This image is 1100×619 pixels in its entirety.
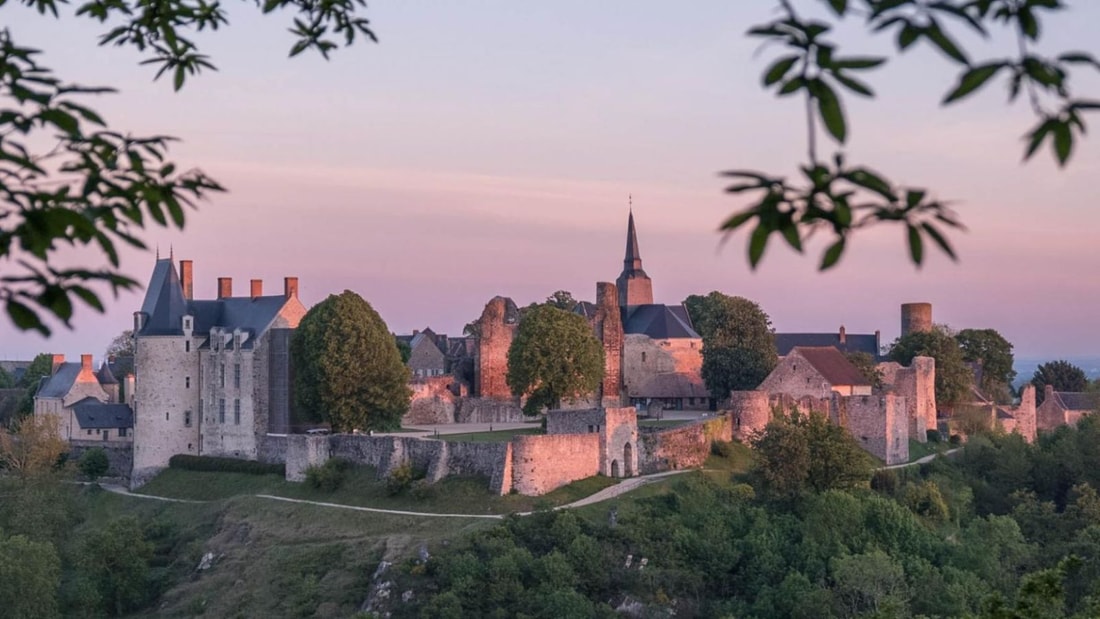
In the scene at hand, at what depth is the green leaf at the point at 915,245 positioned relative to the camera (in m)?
4.21

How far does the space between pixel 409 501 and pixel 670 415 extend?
55.0ft

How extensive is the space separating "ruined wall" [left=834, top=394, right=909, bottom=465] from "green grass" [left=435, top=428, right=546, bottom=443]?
390 inches

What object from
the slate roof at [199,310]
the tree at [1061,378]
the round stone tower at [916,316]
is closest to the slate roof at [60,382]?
the slate roof at [199,310]

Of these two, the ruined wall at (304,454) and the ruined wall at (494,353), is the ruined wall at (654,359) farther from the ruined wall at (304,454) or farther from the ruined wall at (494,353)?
the ruined wall at (304,454)

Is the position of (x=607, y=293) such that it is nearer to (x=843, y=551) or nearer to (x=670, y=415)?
→ (x=670, y=415)

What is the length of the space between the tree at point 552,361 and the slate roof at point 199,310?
8.50 meters

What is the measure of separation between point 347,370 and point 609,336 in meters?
13.7

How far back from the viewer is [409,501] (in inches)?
1497

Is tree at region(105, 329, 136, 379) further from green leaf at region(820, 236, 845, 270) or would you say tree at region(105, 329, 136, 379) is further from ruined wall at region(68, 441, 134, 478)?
green leaf at region(820, 236, 845, 270)

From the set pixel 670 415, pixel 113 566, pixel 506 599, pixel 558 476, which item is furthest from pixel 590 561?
pixel 670 415

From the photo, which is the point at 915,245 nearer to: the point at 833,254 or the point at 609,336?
the point at 833,254

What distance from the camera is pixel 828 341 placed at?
230 feet

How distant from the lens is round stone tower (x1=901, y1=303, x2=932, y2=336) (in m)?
65.3

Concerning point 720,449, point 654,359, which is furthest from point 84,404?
point 720,449
